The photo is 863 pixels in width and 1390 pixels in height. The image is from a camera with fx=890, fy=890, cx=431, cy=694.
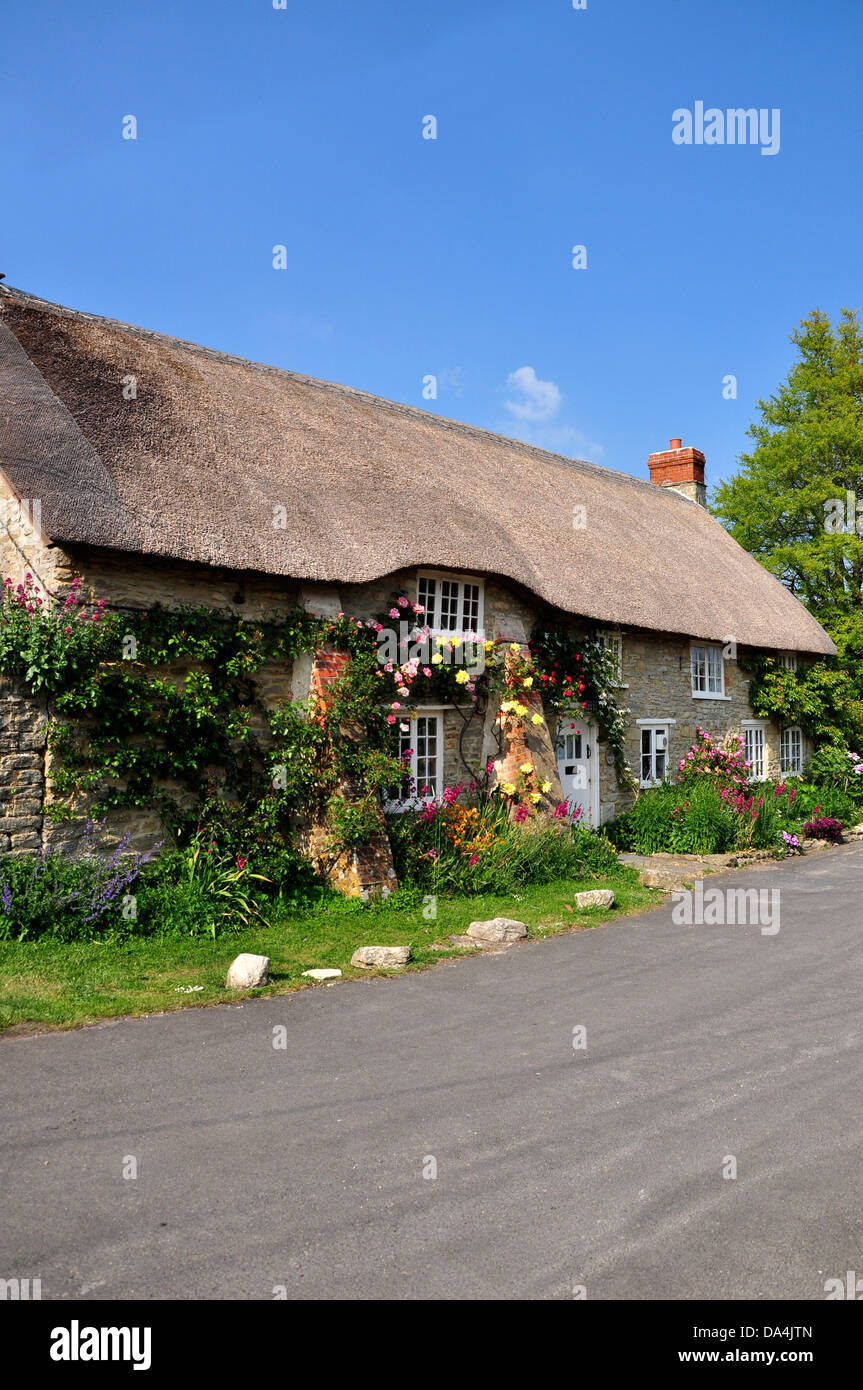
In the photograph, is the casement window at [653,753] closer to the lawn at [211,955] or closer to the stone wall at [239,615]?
the stone wall at [239,615]

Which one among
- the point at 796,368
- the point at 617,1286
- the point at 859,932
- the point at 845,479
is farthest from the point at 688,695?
the point at 617,1286

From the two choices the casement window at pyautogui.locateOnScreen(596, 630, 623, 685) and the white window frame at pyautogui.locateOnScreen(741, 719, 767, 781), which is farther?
the white window frame at pyautogui.locateOnScreen(741, 719, 767, 781)

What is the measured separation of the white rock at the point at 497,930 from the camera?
9.14m

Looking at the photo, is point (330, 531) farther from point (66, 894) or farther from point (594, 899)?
point (594, 899)

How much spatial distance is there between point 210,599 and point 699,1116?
711cm

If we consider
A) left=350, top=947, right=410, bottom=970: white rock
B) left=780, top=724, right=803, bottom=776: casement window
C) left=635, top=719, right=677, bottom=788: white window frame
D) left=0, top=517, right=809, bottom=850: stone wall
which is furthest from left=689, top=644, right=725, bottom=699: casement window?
left=350, top=947, right=410, bottom=970: white rock

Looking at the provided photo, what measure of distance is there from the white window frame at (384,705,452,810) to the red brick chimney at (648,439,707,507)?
46.1 feet

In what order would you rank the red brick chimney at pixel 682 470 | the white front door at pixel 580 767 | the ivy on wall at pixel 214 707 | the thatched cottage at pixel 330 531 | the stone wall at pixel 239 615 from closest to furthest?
the stone wall at pixel 239 615, the ivy on wall at pixel 214 707, the thatched cottage at pixel 330 531, the white front door at pixel 580 767, the red brick chimney at pixel 682 470

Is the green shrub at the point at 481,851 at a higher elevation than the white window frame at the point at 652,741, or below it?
below

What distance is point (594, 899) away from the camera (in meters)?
10.7

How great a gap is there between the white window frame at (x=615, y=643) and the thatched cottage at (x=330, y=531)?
5 centimetres

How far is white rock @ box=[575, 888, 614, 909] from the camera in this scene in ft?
34.9

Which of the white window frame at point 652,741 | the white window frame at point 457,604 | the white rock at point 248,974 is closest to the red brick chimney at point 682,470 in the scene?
the white window frame at point 652,741

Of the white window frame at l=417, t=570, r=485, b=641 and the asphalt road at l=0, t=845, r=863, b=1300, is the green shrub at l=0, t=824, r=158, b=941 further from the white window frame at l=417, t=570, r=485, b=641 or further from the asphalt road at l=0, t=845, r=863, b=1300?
the white window frame at l=417, t=570, r=485, b=641
